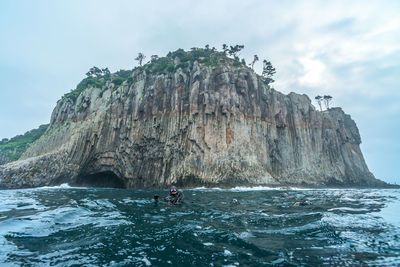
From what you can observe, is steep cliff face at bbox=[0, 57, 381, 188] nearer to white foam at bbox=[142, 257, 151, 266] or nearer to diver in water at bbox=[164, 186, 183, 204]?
diver in water at bbox=[164, 186, 183, 204]

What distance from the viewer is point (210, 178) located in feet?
138

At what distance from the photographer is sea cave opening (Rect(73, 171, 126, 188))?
4734 centimetres

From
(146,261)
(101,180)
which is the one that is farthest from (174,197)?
(101,180)

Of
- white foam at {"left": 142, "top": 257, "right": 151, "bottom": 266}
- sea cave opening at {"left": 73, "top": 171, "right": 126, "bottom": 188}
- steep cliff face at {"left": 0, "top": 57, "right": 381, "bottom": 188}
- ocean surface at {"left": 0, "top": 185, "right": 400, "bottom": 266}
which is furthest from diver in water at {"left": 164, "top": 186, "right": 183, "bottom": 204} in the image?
sea cave opening at {"left": 73, "top": 171, "right": 126, "bottom": 188}

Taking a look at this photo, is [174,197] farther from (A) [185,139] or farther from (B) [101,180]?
(B) [101,180]

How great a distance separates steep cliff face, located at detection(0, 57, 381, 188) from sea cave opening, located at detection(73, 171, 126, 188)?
22cm

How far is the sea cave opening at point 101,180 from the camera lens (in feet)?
155

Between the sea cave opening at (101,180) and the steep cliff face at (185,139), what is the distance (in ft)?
0.73

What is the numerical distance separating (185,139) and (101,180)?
21.9 m

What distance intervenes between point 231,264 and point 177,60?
65.7 metres

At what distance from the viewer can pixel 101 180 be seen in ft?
165

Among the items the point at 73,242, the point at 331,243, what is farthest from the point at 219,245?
the point at 73,242

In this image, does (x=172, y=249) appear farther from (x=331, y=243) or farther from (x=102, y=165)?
(x=102, y=165)

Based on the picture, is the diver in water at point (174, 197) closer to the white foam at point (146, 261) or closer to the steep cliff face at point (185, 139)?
the white foam at point (146, 261)
